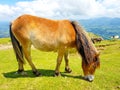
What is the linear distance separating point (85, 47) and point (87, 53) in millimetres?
317

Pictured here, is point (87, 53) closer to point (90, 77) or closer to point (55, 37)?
point (90, 77)

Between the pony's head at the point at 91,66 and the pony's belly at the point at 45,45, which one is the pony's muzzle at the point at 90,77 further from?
the pony's belly at the point at 45,45

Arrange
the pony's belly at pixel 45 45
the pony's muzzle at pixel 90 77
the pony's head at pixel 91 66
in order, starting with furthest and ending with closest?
the pony's belly at pixel 45 45
the pony's muzzle at pixel 90 77
the pony's head at pixel 91 66

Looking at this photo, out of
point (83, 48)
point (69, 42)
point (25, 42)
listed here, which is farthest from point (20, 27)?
point (83, 48)

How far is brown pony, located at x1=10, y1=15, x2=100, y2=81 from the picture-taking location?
448 inches

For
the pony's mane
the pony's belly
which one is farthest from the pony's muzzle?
the pony's belly

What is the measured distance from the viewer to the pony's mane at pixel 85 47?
37.0 feet

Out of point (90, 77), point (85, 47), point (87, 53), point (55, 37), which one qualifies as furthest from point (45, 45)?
point (90, 77)

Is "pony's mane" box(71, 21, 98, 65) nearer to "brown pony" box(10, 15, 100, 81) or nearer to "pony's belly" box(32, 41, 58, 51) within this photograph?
"brown pony" box(10, 15, 100, 81)

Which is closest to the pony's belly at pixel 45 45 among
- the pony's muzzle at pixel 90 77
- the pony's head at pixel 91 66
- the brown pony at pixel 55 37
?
the brown pony at pixel 55 37

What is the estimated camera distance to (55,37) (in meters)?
11.7

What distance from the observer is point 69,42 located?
38.2ft

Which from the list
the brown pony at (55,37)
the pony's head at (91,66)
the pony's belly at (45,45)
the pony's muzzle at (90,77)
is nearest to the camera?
the pony's head at (91,66)

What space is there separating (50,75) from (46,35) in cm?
230
